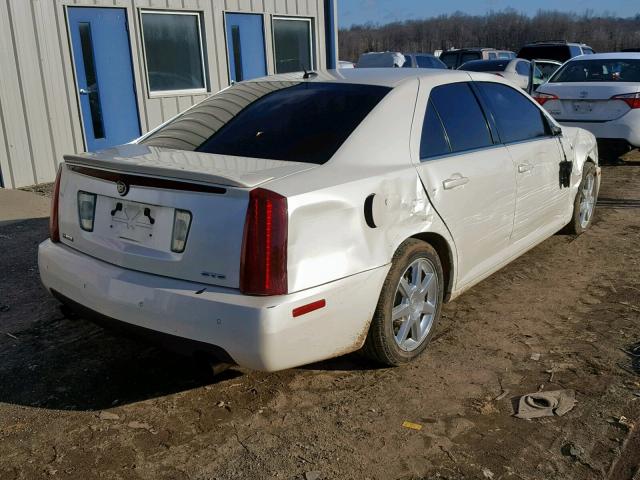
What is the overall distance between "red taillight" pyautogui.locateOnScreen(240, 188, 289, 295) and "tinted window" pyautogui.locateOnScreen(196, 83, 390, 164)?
56 centimetres

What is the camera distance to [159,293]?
111 inches

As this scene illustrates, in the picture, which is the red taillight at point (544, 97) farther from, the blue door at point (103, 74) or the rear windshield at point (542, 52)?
the rear windshield at point (542, 52)

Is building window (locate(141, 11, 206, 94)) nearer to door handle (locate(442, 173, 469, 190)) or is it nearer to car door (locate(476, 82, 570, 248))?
car door (locate(476, 82, 570, 248))

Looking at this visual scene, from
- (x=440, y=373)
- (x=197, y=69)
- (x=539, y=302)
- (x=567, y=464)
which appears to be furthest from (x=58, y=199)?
(x=197, y=69)

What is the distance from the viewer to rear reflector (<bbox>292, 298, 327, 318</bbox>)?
107 inches

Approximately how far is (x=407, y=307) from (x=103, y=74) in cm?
708

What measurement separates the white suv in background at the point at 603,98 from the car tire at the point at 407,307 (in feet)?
20.5

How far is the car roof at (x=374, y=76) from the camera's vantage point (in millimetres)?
3760

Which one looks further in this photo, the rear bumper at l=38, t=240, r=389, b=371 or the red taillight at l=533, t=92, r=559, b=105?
the red taillight at l=533, t=92, r=559, b=105

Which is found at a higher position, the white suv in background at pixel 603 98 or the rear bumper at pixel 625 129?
the white suv in background at pixel 603 98

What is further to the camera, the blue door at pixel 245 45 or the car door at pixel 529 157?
the blue door at pixel 245 45

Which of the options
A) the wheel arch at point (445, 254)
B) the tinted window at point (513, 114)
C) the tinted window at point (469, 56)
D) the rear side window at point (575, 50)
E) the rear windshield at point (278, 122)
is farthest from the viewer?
the tinted window at point (469, 56)

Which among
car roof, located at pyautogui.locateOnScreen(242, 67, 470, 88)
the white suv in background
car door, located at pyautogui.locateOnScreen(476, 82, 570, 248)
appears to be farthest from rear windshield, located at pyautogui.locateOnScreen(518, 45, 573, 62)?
car roof, located at pyautogui.locateOnScreen(242, 67, 470, 88)

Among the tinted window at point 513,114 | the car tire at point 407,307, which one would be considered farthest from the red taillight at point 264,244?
the tinted window at point 513,114
